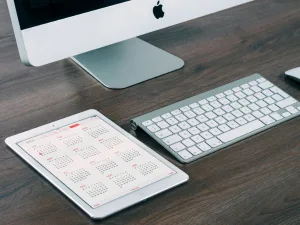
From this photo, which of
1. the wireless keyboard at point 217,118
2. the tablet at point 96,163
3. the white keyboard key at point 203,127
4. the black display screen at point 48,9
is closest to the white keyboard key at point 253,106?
the wireless keyboard at point 217,118

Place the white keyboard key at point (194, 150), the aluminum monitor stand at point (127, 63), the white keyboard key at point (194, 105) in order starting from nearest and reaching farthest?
the white keyboard key at point (194, 150)
the white keyboard key at point (194, 105)
the aluminum monitor stand at point (127, 63)

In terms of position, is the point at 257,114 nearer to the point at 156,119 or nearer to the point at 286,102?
the point at 286,102

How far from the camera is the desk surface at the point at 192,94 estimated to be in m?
0.83

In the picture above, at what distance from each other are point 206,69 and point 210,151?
29 centimetres

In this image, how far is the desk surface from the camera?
32.6 inches

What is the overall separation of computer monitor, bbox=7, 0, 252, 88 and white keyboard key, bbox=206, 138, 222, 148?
0.78 ft

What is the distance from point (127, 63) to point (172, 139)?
0.28 m

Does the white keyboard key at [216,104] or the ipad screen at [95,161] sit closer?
the ipad screen at [95,161]

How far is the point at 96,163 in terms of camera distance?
907mm

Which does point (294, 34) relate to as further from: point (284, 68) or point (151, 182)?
point (151, 182)

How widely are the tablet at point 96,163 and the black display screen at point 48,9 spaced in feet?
0.55

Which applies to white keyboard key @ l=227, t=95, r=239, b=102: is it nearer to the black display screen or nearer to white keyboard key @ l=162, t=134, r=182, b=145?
white keyboard key @ l=162, t=134, r=182, b=145

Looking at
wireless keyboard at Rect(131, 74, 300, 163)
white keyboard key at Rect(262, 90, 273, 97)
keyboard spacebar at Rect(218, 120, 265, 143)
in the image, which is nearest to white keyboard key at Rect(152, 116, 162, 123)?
wireless keyboard at Rect(131, 74, 300, 163)

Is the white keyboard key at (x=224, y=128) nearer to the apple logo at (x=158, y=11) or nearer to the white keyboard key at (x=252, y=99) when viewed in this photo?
the white keyboard key at (x=252, y=99)
